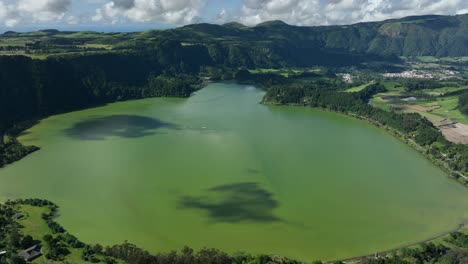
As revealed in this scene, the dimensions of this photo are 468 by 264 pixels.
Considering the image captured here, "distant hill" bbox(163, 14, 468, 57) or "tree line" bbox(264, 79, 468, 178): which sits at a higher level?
"distant hill" bbox(163, 14, 468, 57)

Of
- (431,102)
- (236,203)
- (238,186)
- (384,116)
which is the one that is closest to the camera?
(236,203)

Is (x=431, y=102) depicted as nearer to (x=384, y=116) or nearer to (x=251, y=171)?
(x=384, y=116)

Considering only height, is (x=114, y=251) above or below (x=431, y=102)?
below

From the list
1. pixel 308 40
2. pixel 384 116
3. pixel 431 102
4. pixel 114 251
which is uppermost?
pixel 308 40

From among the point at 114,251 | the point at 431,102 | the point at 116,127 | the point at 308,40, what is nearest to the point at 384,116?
the point at 431,102

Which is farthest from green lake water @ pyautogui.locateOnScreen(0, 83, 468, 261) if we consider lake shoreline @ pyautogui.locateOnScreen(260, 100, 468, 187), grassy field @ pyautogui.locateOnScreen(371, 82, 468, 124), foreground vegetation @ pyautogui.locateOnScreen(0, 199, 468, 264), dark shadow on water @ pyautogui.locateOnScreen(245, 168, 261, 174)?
grassy field @ pyautogui.locateOnScreen(371, 82, 468, 124)

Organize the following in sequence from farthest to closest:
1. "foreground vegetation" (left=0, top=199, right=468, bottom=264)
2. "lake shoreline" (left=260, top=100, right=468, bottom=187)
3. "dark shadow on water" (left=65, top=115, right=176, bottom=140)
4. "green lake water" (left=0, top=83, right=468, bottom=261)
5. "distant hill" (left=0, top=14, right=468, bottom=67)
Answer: "distant hill" (left=0, top=14, right=468, bottom=67) → "dark shadow on water" (left=65, top=115, right=176, bottom=140) → "lake shoreline" (left=260, top=100, right=468, bottom=187) → "green lake water" (left=0, top=83, right=468, bottom=261) → "foreground vegetation" (left=0, top=199, right=468, bottom=264)

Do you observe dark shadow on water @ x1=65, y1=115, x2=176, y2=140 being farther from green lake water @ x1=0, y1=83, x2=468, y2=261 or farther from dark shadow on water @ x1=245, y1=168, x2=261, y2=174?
dark shadow on water @ x1=245, y1=168, x2=261, y2=174
